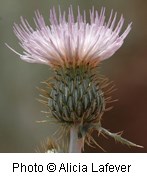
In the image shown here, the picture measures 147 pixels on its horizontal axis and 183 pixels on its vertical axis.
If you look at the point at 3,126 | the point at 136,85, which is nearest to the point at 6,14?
the point at 3,126

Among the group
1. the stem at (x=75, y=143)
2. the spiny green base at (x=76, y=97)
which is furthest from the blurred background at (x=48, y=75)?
the stem at (x=75, y=143)

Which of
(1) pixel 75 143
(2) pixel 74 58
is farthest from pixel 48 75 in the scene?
(1) pixel 75 143

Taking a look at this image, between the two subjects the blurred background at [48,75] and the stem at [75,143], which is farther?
the blurred background at [48,75]

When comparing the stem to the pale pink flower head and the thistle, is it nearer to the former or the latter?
the thistle

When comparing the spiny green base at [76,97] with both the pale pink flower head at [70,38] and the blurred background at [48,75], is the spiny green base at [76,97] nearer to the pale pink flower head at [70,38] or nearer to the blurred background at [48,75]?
the pale pink flower head at [70,38]

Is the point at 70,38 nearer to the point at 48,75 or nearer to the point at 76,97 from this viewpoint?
the point at 76,97

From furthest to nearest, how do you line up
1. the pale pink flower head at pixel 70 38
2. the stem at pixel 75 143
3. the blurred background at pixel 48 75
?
the blurred background at pixel 48 75, the pale pink flower head at pixel 70 38, the stem at pixel 75 143
